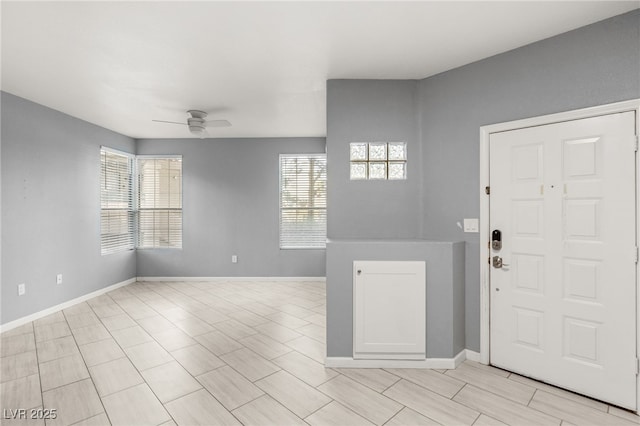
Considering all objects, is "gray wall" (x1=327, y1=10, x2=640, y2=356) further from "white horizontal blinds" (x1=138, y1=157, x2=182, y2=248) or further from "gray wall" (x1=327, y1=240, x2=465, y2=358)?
"white horizontal blinds" (x1=138, y1=157, x2=182, y2=248)

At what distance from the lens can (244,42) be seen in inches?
99.5

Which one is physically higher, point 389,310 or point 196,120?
point 196,120

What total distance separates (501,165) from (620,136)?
76 cm

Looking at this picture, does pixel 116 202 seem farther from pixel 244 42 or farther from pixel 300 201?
pixel 244 42

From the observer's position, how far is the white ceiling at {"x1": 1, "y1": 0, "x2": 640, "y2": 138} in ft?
6.89

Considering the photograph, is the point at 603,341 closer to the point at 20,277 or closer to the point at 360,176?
the point at 360,176

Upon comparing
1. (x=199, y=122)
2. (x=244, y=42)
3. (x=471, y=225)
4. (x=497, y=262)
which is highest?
(x=244, y=42)

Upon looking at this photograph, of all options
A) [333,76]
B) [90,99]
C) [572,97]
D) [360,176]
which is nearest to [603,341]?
[572,97]

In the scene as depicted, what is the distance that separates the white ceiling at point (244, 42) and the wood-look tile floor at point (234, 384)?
2.76 m

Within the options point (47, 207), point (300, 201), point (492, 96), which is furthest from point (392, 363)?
point (47, 207)


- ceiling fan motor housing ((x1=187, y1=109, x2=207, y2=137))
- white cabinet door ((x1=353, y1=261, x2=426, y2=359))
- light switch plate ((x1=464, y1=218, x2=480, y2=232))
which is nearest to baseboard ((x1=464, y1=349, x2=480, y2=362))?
white cabinet door ((x1=353, y1=261, x2=426, y2=359))

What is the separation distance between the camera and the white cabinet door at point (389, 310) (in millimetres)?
2730

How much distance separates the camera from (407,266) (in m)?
2.74

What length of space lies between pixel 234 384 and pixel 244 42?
109 inches
